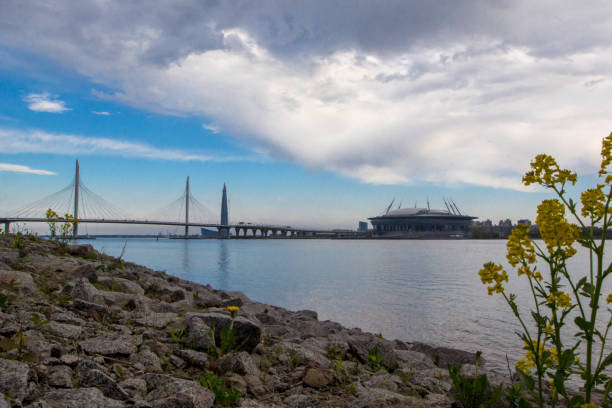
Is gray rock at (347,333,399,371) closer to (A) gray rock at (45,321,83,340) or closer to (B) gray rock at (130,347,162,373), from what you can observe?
(B) gray rock at (130,347,162,373)

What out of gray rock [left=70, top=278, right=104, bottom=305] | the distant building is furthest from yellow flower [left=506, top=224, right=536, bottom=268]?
the distant building

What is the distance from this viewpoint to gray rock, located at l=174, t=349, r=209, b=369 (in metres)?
3.81

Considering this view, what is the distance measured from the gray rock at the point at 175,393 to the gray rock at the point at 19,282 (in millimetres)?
2710

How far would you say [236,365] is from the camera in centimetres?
369

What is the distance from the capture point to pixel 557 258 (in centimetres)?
242

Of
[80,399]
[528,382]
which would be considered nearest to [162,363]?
[80,399]

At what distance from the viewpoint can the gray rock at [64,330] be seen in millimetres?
3648

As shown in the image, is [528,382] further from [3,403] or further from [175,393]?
[3,403]

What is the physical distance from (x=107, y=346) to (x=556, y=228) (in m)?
3.68

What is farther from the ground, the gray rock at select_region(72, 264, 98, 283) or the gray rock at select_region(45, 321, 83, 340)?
the gray rock at select_region(72, 264, 98, 283)

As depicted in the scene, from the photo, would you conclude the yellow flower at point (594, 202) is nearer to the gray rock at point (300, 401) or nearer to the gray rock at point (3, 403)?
the gray rock at point (300, 401)

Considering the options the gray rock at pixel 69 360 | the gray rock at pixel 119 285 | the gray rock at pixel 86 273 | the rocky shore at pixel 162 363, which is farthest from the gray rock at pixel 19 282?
the gray rock at pixel 69 360

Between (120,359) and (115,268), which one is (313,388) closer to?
(120,359)

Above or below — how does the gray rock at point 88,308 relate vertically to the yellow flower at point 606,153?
below
